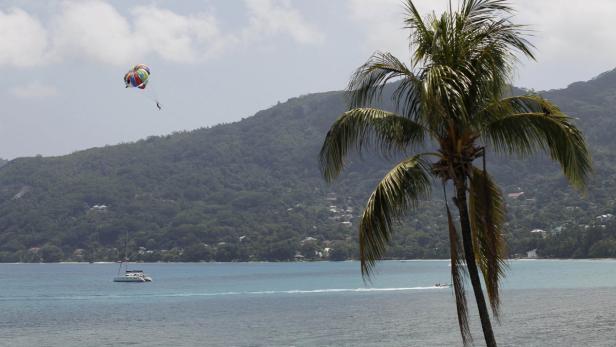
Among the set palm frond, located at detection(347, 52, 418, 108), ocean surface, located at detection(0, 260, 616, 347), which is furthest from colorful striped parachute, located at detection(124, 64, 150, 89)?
palm frond, located at detection(347, 52, 418, 108)

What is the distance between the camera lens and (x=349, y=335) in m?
59.4

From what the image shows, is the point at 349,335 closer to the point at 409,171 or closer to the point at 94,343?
the point at 94,343

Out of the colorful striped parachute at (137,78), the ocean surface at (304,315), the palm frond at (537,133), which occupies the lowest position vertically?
the ocean surface at (304,315)

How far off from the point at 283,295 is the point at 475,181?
3633 inches

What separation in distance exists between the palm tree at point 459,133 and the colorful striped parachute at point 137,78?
37.9 metres

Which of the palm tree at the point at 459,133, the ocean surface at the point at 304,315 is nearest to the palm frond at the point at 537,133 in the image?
the palm tree at the point at 459,133

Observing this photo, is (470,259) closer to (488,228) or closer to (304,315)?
(488,228)

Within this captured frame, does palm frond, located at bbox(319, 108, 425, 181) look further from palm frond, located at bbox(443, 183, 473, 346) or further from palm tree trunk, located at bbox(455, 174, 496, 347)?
palm frond, located at bbox(443, 183, 473, 346)

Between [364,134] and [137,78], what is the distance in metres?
38.8

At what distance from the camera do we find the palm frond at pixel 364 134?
12.1 meters

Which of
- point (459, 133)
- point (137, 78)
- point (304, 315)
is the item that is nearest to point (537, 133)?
point (459, 133)

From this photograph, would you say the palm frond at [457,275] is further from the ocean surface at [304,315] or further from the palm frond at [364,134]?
the ocean surface at [304,315]

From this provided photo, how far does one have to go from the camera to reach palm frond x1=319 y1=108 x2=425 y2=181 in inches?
475

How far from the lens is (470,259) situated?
11.1 meters
